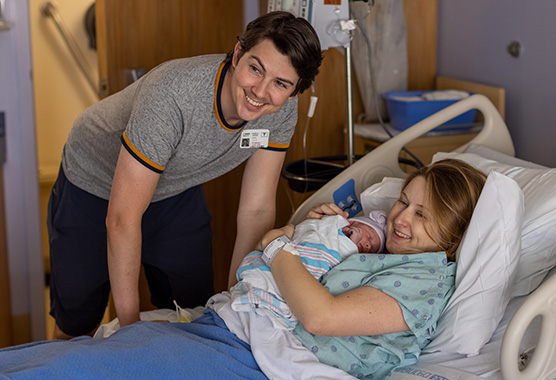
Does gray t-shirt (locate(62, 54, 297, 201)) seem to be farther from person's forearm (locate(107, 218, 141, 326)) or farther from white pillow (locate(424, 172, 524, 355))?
white pillow (locate(424, 172, 524, 355))

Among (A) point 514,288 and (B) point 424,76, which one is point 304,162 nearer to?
(B) point 424,76

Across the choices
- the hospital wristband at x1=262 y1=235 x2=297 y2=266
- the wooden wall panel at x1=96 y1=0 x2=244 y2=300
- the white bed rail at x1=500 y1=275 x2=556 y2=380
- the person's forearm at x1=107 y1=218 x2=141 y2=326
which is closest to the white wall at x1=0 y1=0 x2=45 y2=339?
the wooden wall panel at x1=96 y1=0 x2=244 y2=300

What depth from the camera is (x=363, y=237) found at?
1773mm

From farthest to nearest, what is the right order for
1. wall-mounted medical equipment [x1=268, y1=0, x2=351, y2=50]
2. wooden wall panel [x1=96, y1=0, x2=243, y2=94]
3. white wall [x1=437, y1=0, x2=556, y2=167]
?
wooden wall panel [x1=96, y1=0, x2=243, y2=94]
white wall [x1=437, y1=0, x2=556, y2=167]
wall-mounted medical equipment [x1=268, y1=0, x2=351, y2=50]

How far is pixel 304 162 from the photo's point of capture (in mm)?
2689

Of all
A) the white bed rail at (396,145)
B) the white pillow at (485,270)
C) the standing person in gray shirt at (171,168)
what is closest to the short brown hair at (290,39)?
the standing person in gray shirt at (171,168)

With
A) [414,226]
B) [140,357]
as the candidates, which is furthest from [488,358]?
[140,357]

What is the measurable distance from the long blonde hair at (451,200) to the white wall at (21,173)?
2143 millimetres

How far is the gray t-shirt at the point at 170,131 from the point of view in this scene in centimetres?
162

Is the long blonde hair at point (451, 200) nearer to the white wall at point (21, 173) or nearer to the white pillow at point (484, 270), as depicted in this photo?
the white pillow at point (484, 270)

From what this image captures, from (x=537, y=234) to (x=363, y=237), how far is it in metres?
0.44

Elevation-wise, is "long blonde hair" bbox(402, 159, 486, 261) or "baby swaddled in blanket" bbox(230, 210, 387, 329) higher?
"long blonde hair" bbox(402, 159, 486, 261)

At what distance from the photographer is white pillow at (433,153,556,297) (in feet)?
5.46

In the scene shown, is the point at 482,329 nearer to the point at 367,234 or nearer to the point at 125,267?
the point at 367,234
